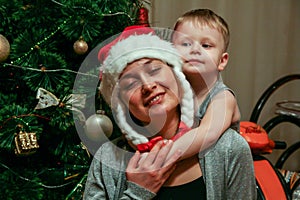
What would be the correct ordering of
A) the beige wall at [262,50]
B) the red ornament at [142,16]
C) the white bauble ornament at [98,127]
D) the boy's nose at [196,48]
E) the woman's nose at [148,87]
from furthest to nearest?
the beige wall at [262,50]
the red ornament at [142,16]
the white bauble ornament at [98,127]
the boy's nose at [196,48]
the woman's nose at [148,87]

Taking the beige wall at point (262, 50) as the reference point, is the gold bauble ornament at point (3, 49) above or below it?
above

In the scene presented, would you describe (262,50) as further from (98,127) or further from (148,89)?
(148,89)

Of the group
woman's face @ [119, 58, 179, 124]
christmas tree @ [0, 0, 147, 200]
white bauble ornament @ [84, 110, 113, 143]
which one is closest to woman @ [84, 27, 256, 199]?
woman's face @ [119, 58, 179, 124]

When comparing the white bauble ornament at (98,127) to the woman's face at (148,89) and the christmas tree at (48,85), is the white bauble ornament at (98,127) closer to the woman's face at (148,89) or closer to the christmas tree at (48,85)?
the christmas tree at (48,85)

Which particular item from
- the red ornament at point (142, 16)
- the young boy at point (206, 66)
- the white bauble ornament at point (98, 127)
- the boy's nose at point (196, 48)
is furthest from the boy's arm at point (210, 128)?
the red ornament at point (142, 16)

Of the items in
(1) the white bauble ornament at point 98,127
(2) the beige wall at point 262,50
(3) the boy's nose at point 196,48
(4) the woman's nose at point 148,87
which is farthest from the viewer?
(2) the beige wall at point 262,50

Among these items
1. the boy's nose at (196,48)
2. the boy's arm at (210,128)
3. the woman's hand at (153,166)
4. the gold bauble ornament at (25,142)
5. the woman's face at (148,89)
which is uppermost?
the boy's nose at (196,48)

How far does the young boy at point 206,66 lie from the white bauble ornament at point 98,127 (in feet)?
1.06

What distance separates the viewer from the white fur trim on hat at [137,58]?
0.85m

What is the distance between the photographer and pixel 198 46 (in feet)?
3.01

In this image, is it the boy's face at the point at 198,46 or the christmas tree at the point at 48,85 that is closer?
the boy's face at the point at 198,46

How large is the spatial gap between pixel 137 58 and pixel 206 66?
0.17 m

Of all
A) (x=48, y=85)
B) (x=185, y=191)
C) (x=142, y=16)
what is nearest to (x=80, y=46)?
(x=48, y=85)

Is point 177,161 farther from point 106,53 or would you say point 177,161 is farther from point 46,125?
point 46,125
